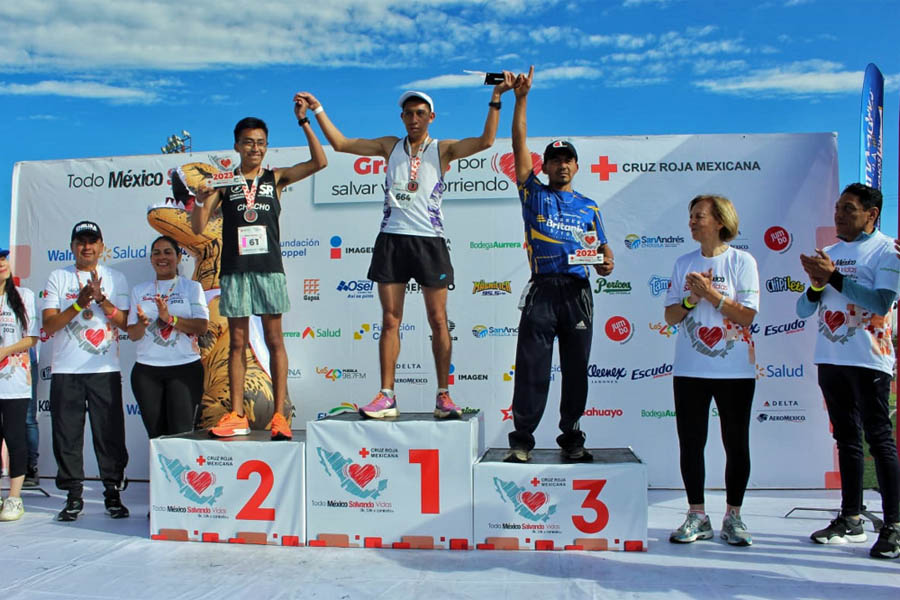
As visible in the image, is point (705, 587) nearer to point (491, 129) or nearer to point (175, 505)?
point (491, 129)

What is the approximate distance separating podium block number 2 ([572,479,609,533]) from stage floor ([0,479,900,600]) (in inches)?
4.5

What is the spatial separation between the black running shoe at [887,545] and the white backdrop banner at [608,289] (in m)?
1.71

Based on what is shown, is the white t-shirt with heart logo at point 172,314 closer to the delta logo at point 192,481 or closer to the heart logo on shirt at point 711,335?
the delta logo at point 192,481

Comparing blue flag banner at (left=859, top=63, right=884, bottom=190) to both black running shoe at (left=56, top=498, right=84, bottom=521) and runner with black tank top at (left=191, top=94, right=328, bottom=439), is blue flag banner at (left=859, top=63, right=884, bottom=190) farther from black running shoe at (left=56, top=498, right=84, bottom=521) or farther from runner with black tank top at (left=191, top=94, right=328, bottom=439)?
black running shoe at (left=56, top=498, right=84, bottom=521)

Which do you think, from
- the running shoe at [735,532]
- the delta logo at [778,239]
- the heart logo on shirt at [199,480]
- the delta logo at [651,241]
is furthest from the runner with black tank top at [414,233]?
the delta logo at [778,239]

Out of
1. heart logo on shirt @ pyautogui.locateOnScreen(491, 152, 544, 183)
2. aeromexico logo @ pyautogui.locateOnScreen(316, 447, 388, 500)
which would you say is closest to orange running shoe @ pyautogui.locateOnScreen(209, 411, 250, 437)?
aeromexico logo @ pyautogui.locateOnScreen(316, 447, 388, 500)

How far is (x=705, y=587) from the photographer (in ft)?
8.67

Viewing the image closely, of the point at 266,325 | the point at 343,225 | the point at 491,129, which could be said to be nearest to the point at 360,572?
the point at 266,325

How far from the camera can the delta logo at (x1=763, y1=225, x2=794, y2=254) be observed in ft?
15.7

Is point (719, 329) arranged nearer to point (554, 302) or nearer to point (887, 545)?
point (554, 302)

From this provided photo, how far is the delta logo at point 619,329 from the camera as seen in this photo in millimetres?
4859

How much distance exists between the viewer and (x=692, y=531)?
10.7 feet

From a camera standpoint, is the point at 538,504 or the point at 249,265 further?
the point at 249,265

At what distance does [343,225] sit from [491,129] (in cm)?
212
